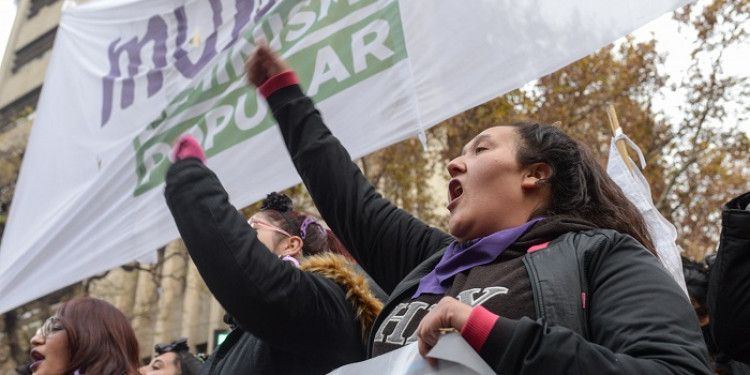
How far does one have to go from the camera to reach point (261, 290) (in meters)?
2.37

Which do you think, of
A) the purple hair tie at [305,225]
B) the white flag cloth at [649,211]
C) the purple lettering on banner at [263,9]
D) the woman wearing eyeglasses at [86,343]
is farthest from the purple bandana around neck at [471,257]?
the purple lettering on banner at [263,9]

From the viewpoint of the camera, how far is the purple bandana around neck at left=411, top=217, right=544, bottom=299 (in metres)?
1.99

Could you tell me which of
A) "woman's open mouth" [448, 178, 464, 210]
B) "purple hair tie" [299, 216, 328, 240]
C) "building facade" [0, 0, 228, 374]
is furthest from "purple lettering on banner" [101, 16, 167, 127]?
"building facade" [0, 0, 228, 374]

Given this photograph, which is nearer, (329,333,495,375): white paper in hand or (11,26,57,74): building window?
(329,333,495,375): white paper in hand

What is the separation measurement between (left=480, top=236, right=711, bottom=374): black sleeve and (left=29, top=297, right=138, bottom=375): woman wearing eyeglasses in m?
2.54

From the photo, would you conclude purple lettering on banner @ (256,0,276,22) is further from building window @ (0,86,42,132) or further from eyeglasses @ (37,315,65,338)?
building window @ (0,86,42,132)

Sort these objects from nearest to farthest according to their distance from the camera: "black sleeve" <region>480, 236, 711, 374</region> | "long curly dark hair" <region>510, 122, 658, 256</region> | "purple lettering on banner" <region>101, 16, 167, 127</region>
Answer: "black sleeve" <region>480, 236, 711, 374</region> < "long curly dark hair" <region>510, 122, 658, 256</region> < "purple lettering on banner" <region>101, 16, 167, 127</region>

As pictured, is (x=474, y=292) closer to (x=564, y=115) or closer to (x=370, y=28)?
(x=370, y=28)

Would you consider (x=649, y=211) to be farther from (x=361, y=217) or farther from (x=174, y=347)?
(x=174, y=347)

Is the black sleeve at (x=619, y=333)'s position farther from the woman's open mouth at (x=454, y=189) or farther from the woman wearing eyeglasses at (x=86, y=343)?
the woman wearing eyeglasses at (x=86, y=343)

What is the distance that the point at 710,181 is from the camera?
14328 mm

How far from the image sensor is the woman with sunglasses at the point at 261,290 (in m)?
2.34

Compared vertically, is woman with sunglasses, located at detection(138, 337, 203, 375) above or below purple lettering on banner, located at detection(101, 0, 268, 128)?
below

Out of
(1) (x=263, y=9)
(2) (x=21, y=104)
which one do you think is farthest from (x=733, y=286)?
(2) (x=21, y=104)
